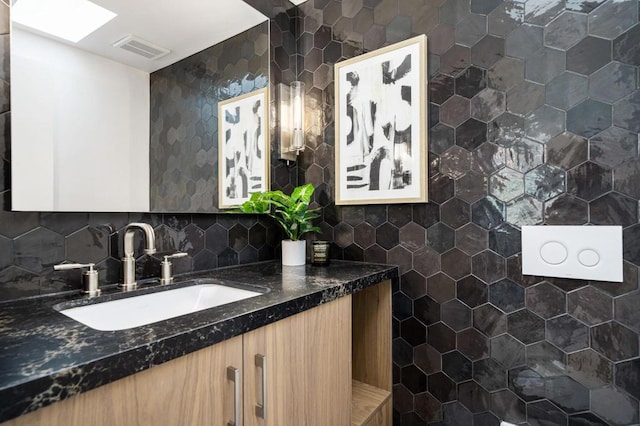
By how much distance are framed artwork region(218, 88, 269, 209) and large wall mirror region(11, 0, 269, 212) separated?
48mm

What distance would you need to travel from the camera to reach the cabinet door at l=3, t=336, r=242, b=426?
49 centimetres

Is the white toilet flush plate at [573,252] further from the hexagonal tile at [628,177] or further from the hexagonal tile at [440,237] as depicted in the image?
the hexagonal tile at [440,237]

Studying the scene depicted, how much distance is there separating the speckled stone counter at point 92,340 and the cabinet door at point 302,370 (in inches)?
1.8

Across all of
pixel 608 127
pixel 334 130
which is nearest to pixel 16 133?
pixel 334 130

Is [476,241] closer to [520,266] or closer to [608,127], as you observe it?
[520,266]

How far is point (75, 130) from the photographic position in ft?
3.37

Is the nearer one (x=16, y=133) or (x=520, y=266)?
(x=16, y=133)

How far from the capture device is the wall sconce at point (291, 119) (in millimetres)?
1665

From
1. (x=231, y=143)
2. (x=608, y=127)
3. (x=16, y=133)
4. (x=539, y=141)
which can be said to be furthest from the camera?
(x=231, y=143)

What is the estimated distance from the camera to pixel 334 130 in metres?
1.60

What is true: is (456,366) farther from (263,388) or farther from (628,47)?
(628,47)

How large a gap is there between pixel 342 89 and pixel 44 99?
1.12m

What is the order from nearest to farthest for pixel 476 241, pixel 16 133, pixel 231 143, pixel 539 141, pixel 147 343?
pixel 147 343
pixel 16 133
pixel 539 141
pixel 476 241
pixel 231 143

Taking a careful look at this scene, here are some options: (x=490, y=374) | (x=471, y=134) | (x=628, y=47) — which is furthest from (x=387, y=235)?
(x=628, y=47)
